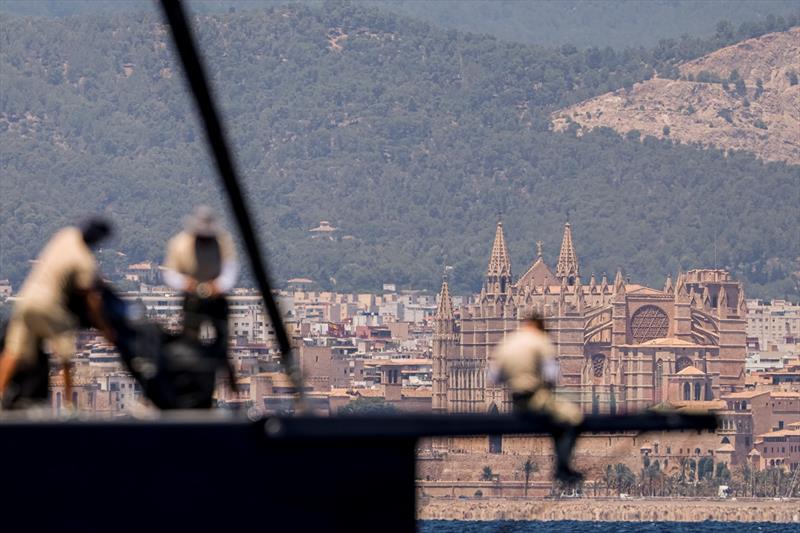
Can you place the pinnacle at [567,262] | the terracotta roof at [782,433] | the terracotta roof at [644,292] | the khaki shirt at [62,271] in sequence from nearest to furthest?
the khaki shirt at [62,271] → the terracotta roof at [782,433] → the terracotta roof at [644,292] → the pinnacle at [567,262]

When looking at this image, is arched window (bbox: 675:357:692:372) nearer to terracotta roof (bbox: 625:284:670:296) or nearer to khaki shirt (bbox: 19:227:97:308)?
terracotta roof (bbox: 625:284:670:296)

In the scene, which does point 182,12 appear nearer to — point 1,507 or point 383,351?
point 1,507

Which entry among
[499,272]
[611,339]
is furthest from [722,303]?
[499,272]

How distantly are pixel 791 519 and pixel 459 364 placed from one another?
3936 centimetres

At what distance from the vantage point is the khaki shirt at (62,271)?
7387 millimetres

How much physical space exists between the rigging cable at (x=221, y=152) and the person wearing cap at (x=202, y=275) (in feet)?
0.52

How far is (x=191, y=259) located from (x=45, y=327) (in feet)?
1.98

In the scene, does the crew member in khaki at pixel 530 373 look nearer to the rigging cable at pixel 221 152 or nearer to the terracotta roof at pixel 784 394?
the rigging cable at pixel 221 152

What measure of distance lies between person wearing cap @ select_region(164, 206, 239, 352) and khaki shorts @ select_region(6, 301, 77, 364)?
46 cm

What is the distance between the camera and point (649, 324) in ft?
561

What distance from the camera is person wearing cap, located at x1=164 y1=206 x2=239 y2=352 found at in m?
7.93

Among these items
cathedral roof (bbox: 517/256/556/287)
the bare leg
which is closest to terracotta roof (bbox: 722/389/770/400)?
cathedral roof (bbox: 517/256/556/287)

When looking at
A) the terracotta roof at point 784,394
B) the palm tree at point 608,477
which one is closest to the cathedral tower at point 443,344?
the terracotta roof at point 784,394

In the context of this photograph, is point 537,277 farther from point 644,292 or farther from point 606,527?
point 606,527
